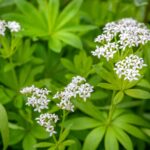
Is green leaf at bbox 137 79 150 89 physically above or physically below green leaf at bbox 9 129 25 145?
above

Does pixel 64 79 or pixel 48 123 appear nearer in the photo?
pixel 48 123

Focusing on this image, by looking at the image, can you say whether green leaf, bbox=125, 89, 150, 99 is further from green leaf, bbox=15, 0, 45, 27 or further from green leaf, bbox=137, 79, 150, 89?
green leaf, bbox=15, 0, 45, 27

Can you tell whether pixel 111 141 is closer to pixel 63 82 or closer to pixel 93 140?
pixel 93 140

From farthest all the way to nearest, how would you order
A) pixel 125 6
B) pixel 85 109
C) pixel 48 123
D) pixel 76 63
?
pixel 125 6
pixel 76 63
pixel 85 109
pixel 48 123

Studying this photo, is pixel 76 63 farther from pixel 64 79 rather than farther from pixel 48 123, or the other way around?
pixel 48 123

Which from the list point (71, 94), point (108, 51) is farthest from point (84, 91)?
point (108, 51)

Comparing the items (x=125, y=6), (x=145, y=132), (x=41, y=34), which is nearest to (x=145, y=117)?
(x=145, y=132)

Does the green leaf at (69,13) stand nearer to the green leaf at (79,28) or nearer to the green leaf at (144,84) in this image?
the green leaf at (79,28)

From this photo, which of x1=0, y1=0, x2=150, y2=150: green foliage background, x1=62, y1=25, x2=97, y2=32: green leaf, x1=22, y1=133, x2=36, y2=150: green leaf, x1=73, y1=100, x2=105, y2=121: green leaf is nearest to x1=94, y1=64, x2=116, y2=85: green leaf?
x1=0, y1=0, x2=150, y2=150: green foliage background

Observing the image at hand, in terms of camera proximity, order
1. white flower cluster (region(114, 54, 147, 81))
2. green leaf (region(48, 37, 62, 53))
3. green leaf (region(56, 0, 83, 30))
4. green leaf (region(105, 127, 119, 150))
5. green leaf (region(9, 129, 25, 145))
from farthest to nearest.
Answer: green leaf (region(56, 0, 83, 30)), green leaf (region(48, 37, 62, 53)), green leaf (region(9, 129, 25, 145)), green leaf (region(105, 127, 119, 150)), white flower cluster (region(114, 54, 147, 81))
